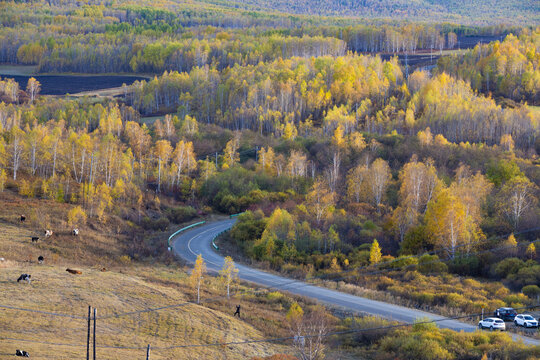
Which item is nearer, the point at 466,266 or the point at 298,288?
the point at 298,288

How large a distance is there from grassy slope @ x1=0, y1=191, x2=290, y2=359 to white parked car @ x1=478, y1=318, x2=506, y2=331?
954 cm

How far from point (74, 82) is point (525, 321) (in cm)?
11987

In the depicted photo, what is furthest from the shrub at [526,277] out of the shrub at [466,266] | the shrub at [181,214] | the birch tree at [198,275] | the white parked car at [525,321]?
the shrub at [181,214]

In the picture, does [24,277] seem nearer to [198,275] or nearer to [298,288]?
[198,275]

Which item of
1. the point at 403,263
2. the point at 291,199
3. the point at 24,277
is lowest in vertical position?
the point at 291,199

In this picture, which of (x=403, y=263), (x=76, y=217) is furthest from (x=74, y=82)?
(x=403, y=263)

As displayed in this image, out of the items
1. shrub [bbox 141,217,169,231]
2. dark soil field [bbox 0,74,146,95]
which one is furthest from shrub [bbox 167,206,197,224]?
dark soil field [bbox 0,74,146,95]

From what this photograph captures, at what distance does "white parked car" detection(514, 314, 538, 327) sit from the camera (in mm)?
31250

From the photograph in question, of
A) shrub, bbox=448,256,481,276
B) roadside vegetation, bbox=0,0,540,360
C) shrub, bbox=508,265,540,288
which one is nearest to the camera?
roadside vegetation, bbox=0,0,540,360

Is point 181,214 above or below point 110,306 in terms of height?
below

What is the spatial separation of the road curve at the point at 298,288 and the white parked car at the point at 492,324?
58 centimetres

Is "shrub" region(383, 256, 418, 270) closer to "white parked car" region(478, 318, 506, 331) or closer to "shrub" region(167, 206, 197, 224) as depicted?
"white parked car" region(478, 318, 506, 331)

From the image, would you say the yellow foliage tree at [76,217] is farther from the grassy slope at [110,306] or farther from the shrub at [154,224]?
the shrub at [154,224]

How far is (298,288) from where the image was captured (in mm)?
39812
